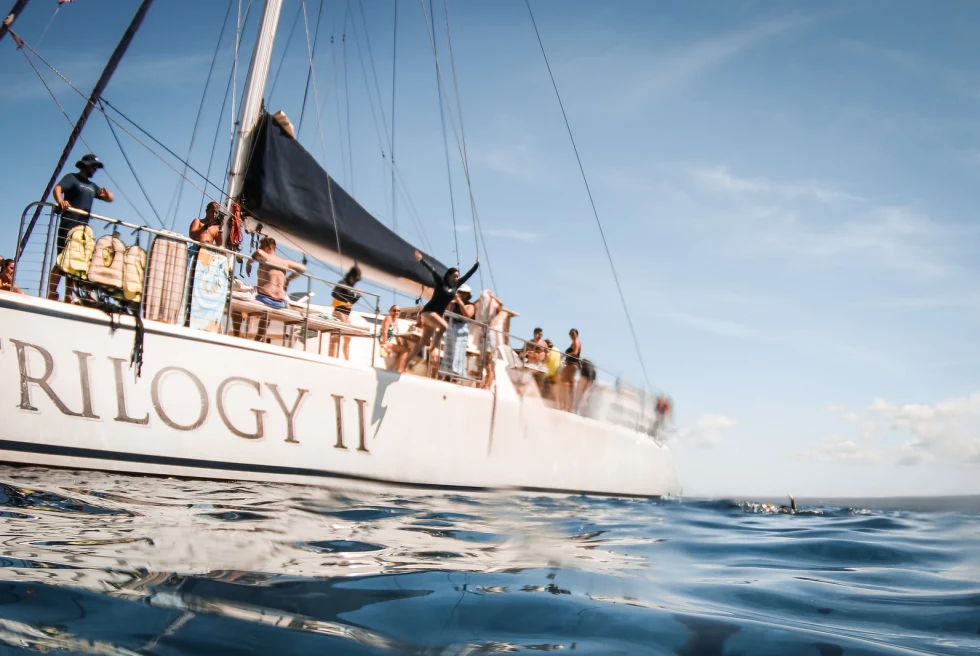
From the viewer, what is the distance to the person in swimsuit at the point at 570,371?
34.0 ft

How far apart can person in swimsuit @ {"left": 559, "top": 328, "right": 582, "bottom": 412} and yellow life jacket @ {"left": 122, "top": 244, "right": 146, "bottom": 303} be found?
242 inches

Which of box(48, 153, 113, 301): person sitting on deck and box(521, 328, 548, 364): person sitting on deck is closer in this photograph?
box(48, 153, 113, 301): person sitting on deck

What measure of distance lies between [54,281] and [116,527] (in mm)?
3320

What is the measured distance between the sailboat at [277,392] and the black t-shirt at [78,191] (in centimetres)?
55

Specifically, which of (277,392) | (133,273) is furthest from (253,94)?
(277,392)

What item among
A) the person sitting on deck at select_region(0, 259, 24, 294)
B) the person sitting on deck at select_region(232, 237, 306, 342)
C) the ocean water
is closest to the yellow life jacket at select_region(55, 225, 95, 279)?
the person sitting on deck at select_region(0, 259, 24, 294)

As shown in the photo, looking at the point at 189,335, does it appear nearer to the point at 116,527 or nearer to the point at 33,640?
the point at 116,527

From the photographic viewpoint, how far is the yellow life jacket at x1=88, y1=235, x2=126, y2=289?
5629 millimetres

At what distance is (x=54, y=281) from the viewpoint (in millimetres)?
5617

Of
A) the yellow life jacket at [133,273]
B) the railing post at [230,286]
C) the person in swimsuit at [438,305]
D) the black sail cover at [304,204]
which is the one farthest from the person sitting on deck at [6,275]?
the person in swimsuit at [438,305]

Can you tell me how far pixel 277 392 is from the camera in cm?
658

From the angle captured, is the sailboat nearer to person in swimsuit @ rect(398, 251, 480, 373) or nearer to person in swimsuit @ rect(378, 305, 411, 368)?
person in swimsuit @ rect(378, 305, 411, 368)

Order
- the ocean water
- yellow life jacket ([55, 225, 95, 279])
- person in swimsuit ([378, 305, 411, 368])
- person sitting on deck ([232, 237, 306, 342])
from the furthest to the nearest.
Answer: person in swimsuit ([378, 305, 411, 368]) → person sitting on deck ([232, 237, 306, 342]) → yellow life jacket ([55, 225, 95, 279]) → the ocean water

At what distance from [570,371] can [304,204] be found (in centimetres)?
480
